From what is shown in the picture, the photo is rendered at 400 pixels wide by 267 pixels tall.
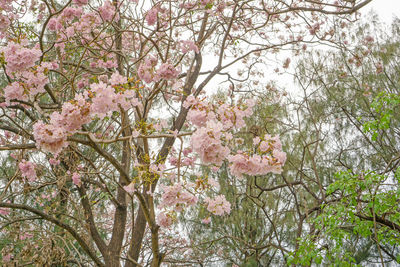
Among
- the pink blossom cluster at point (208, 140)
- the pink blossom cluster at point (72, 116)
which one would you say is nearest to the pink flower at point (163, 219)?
the pink blossom cluster at point (208, 140)

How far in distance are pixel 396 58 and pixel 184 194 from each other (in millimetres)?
6413

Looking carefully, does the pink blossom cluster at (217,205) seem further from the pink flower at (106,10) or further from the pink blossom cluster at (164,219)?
the pink flower at (106,10)

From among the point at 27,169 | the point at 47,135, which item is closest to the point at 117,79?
the point at 47,135

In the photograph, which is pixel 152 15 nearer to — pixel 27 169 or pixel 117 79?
pixel 117 79

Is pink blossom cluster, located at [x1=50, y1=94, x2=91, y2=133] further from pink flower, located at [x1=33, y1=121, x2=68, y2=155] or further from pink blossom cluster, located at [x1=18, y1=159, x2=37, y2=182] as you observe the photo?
pink blossom cluster, located at [x1=18, y1=159, x2=37, y2=182]

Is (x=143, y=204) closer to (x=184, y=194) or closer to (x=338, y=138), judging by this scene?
(x=184, y=194)

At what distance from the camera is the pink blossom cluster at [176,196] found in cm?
185

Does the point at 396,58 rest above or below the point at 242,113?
above

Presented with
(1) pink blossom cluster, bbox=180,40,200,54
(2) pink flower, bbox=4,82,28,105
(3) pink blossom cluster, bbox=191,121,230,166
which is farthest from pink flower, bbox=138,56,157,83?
(3) pink blossom cluster, bbox=191,121,230,166

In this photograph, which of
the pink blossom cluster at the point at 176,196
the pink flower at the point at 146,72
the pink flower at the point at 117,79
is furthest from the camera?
the pink flower at the point at 146,72

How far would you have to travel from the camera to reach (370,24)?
705 centimetres

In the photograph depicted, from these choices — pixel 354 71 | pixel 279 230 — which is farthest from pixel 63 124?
pixel 354 71

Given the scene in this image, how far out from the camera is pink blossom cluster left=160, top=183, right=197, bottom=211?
6.08 feet

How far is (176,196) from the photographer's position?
6.20 feet
